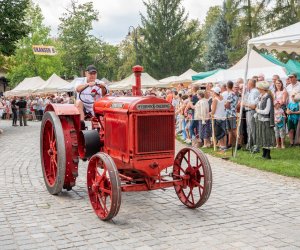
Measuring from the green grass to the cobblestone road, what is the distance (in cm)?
60

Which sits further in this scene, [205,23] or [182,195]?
[205,23]

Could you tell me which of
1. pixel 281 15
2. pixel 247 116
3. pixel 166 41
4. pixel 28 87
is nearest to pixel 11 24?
pixel 247 116

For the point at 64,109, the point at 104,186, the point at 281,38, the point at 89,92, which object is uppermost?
the point at 281,38

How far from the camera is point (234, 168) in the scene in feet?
29.8

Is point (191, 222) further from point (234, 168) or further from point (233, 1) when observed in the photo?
point (233, 1)

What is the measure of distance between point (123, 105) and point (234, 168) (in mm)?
Result: 4122

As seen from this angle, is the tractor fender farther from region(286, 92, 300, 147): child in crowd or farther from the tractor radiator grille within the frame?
region(286, 92, 300, 147): child in crowd

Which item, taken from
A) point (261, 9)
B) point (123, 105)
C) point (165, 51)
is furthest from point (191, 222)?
point (165, 51)

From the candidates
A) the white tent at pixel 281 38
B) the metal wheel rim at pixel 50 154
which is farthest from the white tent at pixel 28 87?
the metal wheel rim at pixel 50 154

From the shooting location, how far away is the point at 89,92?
23.6ft

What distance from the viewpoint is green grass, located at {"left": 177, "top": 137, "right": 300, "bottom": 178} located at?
851 centimetres

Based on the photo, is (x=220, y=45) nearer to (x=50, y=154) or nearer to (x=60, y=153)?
(x=50, y=154)

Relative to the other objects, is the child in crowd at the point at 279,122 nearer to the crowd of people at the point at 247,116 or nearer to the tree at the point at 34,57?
the crowd of people at the point at 247,116

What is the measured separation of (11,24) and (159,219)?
1719cm
